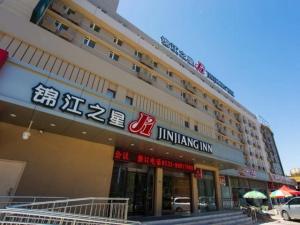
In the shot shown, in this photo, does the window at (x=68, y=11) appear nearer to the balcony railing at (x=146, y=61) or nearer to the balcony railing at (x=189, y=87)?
the balcony railing at (x=146, y=61)

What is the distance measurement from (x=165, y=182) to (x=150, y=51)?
41.4ft

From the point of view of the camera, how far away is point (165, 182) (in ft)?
44.4

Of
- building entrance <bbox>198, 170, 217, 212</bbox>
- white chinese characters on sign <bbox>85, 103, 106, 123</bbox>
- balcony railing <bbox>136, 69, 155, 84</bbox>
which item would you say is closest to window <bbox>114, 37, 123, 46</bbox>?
balcony railing <bbox>136, 69, 155, 84</bbox>

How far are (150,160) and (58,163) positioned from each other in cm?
573

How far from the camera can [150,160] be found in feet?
41.6

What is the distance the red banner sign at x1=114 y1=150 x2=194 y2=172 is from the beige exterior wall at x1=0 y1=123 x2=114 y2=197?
1.99 ft

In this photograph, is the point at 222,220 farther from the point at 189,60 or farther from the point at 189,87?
the point at 189,60

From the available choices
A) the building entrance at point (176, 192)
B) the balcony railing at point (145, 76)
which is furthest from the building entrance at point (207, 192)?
the balcony railing at point (145, 76)

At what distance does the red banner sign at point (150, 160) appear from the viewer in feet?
37.2

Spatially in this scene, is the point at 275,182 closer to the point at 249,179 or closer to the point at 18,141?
the point at 249,179

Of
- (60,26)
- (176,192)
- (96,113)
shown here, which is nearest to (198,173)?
(176,192)

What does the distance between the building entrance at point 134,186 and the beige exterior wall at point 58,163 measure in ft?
2.14

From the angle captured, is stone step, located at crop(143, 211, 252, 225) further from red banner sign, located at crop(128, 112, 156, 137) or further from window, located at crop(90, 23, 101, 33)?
window, located at crop(90, 23, 101, 33)

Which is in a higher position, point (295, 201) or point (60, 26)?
point (60, 26)
